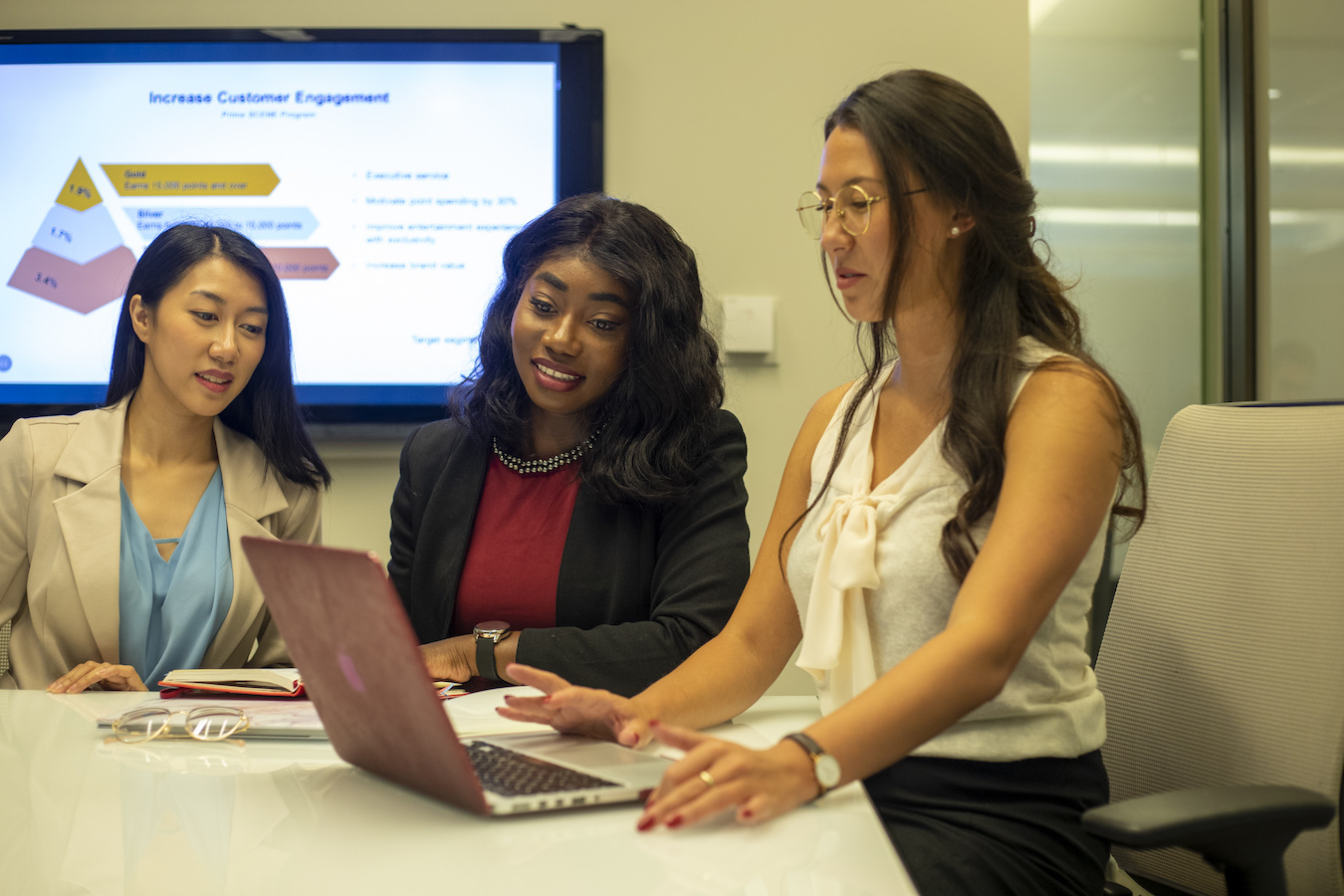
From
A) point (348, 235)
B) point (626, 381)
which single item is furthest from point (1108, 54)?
point (348, 235)

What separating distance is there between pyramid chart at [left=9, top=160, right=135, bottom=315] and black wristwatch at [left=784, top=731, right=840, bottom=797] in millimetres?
2336

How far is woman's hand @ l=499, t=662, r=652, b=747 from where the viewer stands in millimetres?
1037

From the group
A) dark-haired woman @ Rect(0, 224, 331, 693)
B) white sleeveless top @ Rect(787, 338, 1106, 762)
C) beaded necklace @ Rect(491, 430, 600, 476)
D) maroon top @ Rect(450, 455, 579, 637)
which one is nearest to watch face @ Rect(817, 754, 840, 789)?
white sleeveless top @ Rect(787, 338, 1106, 762)

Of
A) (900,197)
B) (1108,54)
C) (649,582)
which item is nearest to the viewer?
(900,197)

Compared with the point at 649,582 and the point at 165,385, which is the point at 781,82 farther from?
the point at 165,385

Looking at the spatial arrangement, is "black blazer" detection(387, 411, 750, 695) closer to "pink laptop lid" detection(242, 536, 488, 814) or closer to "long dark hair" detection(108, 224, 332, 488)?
"long dark hair" detection(108, 224, 332, 488)

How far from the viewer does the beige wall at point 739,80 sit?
2.53 metres

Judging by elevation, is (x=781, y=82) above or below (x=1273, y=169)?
above

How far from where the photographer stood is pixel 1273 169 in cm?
260

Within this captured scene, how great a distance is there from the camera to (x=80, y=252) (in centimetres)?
251

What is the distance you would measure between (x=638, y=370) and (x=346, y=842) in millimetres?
1102

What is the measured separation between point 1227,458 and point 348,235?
2062 millimetres

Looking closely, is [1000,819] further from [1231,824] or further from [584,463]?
[584,463]

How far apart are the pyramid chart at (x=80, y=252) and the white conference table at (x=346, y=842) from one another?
1.83 metres
